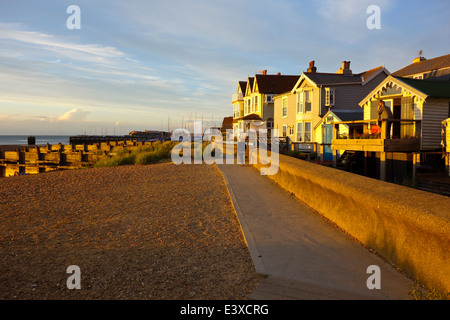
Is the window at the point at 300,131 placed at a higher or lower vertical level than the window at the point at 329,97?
lower

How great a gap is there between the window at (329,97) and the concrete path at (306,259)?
74.7 feet

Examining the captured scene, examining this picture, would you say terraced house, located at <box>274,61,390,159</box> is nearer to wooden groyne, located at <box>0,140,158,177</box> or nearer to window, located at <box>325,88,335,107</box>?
window, located at <box>325,88,335,107</box>

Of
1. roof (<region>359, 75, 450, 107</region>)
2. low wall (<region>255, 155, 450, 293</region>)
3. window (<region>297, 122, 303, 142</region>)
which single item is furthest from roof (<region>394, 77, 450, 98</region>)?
window (<region>297, 122, 303, 142</region>)

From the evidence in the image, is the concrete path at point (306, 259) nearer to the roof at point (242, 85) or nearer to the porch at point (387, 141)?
the porch at point (387, 141)

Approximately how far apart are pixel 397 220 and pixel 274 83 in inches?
1618

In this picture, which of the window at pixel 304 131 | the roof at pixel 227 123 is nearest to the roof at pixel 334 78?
the window at pixel 304 131

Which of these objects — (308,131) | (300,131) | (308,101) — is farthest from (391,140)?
(300,131)

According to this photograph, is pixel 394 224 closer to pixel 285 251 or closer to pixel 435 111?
pixel 285 251

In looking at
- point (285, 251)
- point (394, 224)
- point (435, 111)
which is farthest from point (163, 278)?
Result: point (435, 111)

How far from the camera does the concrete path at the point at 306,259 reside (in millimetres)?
4246

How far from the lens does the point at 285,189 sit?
11367 mm

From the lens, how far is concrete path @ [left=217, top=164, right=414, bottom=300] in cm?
425

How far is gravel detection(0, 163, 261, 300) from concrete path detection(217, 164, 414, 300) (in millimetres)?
288
